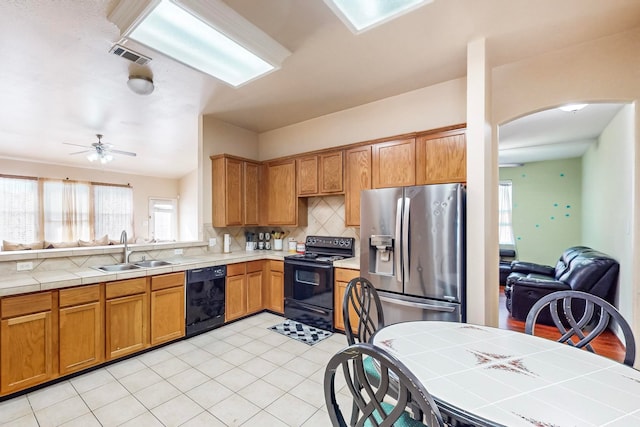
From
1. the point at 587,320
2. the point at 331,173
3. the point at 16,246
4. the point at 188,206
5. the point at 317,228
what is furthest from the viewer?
the point at 188,206

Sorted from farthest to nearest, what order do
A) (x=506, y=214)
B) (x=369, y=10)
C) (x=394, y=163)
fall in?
(x=506, y=214) < (x=394, y=163) < (x=369, y=10)

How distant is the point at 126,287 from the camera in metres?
2.66

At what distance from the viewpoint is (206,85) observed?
307cm

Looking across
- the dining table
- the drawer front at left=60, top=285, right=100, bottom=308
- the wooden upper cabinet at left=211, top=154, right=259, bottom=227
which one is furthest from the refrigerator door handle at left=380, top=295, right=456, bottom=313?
the drawer front at left=60, top=285, right=100, bottom=308

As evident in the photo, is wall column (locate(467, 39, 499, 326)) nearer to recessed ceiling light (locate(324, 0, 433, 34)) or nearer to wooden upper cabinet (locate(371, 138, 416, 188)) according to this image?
wooden upper cabinet (locate(371, 138, 416, 188))

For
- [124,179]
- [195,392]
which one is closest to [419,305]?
[195,392]

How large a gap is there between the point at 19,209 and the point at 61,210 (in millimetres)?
702

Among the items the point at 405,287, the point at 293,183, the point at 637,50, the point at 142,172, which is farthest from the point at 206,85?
the point at 142,172

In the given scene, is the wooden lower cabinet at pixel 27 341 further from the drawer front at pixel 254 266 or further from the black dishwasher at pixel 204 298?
the drawer front at pixel 254 266

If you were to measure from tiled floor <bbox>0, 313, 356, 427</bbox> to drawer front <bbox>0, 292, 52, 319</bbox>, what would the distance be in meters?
0.64

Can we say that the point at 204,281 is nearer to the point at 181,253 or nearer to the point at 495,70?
the point at 181,253

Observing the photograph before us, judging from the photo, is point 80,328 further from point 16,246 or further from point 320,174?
point 16,246

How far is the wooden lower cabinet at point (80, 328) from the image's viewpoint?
231cm

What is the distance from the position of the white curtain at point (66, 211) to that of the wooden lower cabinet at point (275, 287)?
6029mm
